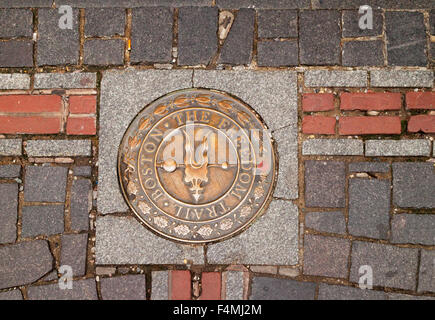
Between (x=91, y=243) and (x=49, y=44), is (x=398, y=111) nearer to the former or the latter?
(x=91, y=243)

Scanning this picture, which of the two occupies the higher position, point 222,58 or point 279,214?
point 222,58

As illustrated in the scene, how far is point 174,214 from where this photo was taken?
9.11 ft

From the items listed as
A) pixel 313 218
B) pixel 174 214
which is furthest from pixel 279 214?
pixel 174 214

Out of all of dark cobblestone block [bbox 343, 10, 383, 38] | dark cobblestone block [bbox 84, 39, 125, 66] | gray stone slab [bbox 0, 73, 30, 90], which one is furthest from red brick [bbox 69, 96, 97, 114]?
dark cobblestone block [bbox 343, 10, 383, 38]

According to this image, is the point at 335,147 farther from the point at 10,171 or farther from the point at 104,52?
the point at 10,171

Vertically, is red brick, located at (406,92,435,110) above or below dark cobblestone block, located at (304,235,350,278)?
above

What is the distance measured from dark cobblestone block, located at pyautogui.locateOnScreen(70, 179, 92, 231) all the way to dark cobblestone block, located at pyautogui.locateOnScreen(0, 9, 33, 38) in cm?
131

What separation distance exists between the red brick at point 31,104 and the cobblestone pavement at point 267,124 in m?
0.01

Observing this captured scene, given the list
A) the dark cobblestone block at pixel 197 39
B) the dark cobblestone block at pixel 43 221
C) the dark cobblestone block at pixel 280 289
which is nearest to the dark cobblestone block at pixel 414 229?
the dark cobblestone block at pixel 280 289

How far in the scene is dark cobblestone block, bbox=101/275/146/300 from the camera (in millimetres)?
2744

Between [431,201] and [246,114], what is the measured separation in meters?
1.59

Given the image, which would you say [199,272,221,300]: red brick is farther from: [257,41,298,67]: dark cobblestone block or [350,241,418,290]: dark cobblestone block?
[257,41,298,67]: dark cobblestone block

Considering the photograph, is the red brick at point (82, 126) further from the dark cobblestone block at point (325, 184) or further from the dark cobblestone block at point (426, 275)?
the dark cobblestone block at point (426, 275)

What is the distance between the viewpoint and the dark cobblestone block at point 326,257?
9.00ft
